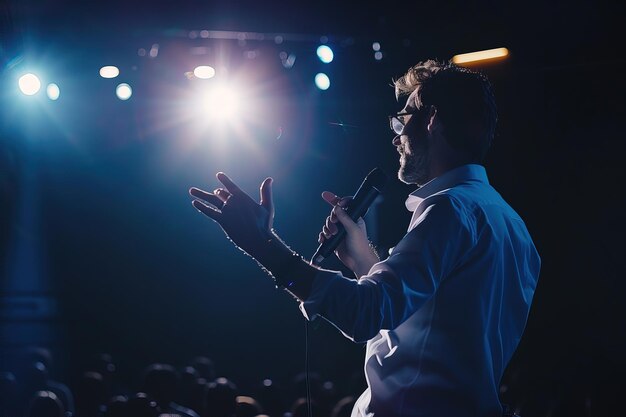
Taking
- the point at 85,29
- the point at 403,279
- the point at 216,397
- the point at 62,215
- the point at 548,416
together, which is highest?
Result: the point at 85,29

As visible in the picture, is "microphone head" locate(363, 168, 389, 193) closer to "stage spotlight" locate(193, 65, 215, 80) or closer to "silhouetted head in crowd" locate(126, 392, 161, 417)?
"silhouetted head in crowd" locate(126, 392, 161, 417)

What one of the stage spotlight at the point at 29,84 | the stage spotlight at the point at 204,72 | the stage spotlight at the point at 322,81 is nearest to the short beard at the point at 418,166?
the stage spotlight at the point at 322,81

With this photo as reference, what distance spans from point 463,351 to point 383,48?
441 cm

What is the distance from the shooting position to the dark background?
477cm

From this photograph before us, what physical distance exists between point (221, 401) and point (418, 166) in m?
2.13

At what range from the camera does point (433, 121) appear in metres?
1.54

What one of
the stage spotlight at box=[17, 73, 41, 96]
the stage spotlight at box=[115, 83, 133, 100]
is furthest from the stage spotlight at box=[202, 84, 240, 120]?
the stage spotlight at box=[17, 73, 41, 96]

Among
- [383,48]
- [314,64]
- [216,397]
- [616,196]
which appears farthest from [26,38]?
[616,196]

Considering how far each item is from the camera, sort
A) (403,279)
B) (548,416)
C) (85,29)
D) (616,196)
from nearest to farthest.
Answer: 1. (403,279)
2. (548,416)
3. (616,196)
4. (85,29)

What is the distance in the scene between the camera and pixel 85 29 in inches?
205

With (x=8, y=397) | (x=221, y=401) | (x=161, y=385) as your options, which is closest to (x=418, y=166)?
(x=221, y=401)

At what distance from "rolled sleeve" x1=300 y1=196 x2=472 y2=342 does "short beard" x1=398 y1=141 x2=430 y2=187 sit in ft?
1.04

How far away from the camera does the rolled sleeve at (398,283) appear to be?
1.14 meters

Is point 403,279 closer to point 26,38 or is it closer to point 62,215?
point 26,38
